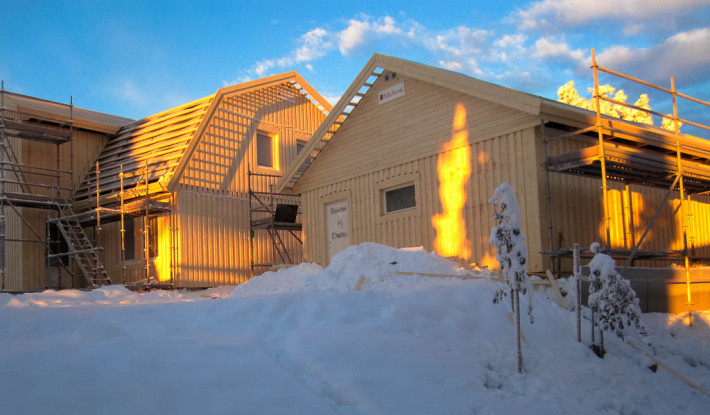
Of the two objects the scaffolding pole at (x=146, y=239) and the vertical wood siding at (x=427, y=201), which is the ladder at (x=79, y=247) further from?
the vertical wood siding at (x=427, y=201)

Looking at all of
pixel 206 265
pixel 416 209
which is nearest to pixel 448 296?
pixel 416 209

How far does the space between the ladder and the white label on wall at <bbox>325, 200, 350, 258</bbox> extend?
23.4 ft

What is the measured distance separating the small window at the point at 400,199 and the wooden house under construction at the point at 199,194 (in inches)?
193

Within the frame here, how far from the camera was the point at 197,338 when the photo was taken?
7.10 metres

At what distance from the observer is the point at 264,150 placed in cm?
2223

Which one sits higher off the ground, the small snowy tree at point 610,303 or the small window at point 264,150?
the small window at point 264,150

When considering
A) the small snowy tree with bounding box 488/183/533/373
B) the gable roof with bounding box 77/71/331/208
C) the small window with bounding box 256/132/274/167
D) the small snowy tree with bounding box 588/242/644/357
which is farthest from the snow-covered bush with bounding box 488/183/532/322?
the small window with bounding box 256/132/274/167

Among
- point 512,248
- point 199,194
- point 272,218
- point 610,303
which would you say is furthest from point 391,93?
point 512,248

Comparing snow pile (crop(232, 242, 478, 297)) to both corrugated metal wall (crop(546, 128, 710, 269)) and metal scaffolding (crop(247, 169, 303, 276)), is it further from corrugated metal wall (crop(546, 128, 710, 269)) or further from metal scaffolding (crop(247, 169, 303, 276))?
metal scaffolding (crop(247, 169, 303, 276))

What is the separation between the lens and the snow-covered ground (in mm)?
5207

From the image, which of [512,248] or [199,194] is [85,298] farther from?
[512,248]

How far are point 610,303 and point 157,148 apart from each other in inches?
628

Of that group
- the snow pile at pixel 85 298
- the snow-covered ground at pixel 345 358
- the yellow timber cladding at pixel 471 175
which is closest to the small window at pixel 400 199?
the yellow timber cladding at pixel 471 175

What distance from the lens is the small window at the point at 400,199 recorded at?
14633mm
